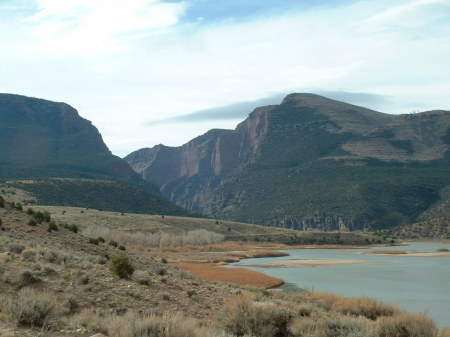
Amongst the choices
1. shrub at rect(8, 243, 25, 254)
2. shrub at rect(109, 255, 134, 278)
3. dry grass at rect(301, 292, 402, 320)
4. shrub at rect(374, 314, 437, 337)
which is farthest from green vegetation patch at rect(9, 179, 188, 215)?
shrub at rect(374, 314, 437, 337)

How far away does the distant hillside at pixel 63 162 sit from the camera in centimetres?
11106

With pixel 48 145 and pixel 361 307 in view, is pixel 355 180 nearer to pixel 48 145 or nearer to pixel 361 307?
pixel 48 145

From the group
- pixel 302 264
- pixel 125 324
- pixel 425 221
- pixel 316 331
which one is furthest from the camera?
pixel 425 221

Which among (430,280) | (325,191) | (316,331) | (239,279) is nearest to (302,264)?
(430,280)

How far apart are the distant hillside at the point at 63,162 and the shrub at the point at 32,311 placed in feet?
278

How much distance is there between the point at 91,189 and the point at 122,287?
101372 mm

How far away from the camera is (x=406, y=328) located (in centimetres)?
1237

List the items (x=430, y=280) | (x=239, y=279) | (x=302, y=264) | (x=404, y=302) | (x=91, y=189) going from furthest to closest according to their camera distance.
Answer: (x=91, y=189), (x=302, y=264), (x=430, y=280), (x=239, y=279), (x=404, y=302)

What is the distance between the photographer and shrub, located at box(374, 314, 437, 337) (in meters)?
12.2

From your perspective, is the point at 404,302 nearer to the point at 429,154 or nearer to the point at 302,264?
the point at 302,264

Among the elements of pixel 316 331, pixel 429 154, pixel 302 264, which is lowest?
pixel 302 264

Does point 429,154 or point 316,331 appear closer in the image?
point 316,331

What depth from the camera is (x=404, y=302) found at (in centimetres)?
3008

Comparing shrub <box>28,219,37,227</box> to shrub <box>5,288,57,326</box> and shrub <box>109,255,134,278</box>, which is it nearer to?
shrub <box>109,255,134,278</box>
